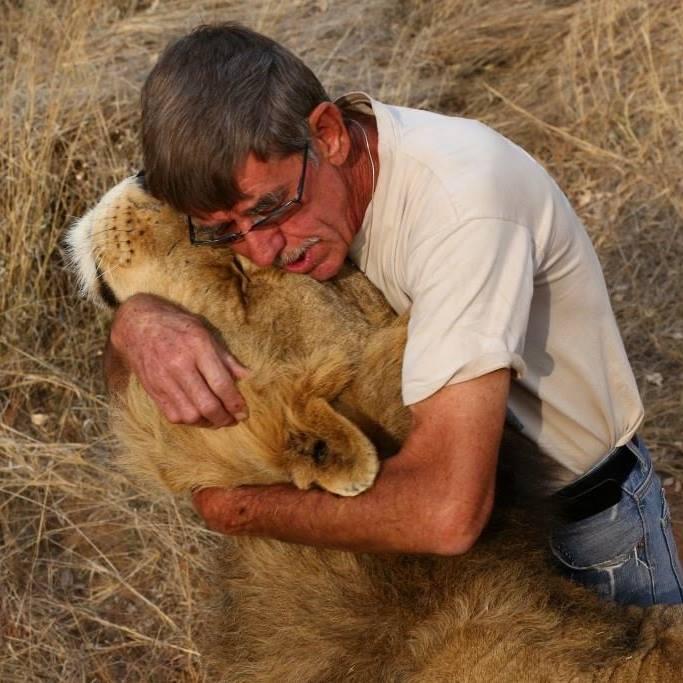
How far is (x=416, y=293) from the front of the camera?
253 cm

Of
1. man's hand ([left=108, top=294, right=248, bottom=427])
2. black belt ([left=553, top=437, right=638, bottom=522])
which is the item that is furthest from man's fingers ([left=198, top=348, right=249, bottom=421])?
black belt ([left=553, top=437, right=638, bottom=522])

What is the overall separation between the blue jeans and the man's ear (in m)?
1.17

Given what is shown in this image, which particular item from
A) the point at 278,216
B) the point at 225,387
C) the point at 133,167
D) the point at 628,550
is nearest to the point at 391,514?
the point at 225,387

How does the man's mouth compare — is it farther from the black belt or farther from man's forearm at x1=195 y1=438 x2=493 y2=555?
the black belt

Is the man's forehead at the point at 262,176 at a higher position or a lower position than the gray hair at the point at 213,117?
lower

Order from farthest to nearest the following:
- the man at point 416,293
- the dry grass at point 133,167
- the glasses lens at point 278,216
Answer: the dry grass at point 133,167, the glasses lens at point 278,216, the man at point 416,293

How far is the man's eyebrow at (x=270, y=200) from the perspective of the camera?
2719 millimetres

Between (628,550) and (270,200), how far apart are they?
151cm

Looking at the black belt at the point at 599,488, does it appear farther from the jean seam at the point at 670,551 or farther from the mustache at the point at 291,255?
the mustache at the point at 291,255

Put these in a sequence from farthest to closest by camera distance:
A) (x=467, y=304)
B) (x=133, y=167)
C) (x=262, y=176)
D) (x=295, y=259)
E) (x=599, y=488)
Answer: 1. (x=133, y=167)
2. (x=599, y=488)
3. (x=262, y=176)
4. (x=295, y=259)
5. (x=467, y=304)

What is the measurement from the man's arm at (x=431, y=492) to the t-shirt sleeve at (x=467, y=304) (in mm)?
46

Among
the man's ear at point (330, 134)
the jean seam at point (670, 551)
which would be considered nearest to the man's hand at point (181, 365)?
the man's ear at point (330, 134)

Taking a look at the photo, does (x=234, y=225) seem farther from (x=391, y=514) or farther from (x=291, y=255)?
(x=391, y=514)

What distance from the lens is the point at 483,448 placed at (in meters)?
2.40
